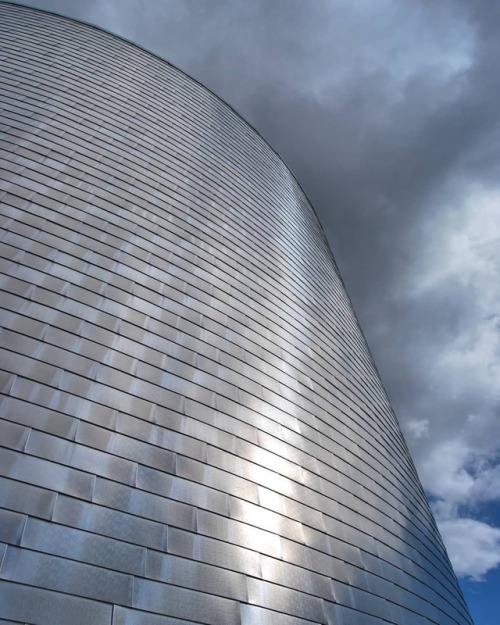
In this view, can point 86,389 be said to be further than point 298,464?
No

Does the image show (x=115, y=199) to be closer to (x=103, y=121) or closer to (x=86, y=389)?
(x=103, y=121)

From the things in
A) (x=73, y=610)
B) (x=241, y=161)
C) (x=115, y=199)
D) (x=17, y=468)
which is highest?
(x=241, y=161)

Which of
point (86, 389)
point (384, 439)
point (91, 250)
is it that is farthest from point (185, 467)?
point (384, 439)

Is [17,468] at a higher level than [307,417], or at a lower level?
lower

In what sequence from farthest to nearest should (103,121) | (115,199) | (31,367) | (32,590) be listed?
1. (103,121)
2. (115,199)
3. (31,367)
4. (32,590)

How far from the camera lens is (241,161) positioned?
20609 mm

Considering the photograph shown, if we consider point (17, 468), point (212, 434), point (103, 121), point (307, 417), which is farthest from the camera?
point (103, 121)

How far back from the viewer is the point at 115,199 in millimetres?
12469

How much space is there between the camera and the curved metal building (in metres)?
6.31

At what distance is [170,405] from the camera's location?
28.5ft

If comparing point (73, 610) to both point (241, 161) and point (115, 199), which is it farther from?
point (241, 161)

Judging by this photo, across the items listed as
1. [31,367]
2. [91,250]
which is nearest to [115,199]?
[91,250]

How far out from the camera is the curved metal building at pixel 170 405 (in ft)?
20.7

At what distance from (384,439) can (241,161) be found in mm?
14464
